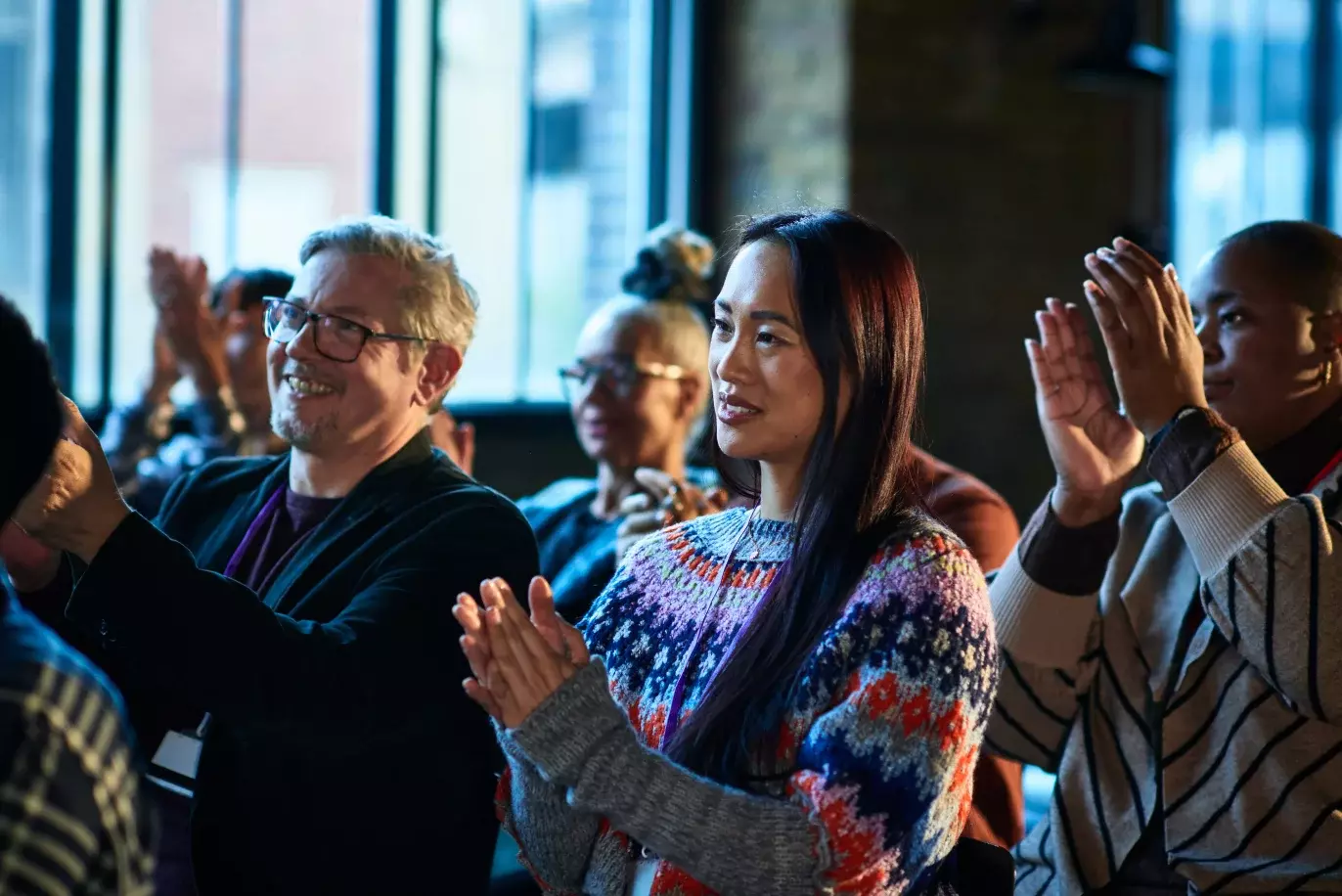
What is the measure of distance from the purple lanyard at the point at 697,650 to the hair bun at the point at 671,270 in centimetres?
160

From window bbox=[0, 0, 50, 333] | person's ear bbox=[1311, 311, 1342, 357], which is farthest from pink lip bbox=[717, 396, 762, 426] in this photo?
window bbox=[0, 0, 50, 333]

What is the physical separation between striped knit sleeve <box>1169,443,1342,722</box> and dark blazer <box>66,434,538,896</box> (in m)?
0.82

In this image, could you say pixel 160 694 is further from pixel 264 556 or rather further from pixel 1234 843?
pixel 1234 843

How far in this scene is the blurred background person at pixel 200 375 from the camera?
10.8 ft

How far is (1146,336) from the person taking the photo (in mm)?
1863

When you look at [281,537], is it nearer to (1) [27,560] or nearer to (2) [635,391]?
(1) [27,560]

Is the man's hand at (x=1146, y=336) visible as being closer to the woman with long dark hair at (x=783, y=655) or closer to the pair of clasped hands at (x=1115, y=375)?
the pair of clasped hands at (x=1115, y=375)

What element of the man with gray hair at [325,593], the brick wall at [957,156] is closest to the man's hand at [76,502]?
the man with gray hair at [325,593]

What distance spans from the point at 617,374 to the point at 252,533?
117 centimetres

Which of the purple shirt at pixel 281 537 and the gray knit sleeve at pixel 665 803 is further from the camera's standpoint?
the purple shirt at pixel 281 537

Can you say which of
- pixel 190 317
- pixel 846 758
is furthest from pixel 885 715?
pixel 190 317

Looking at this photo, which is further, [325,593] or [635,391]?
[635,391]

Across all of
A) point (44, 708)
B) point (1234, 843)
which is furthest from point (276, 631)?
point (1234, 843)

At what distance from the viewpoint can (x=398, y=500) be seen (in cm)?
191
